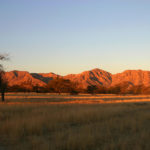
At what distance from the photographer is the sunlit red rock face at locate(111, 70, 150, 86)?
168 metres

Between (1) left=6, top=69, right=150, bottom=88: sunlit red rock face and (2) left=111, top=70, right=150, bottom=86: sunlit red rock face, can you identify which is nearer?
(1) left=6, top=69, right=150, bottom=88: sunlit red rock face

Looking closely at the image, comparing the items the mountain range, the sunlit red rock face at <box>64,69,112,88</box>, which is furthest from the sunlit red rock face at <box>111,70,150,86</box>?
the sunlit red rock face at <box>64,69,112,88</box>

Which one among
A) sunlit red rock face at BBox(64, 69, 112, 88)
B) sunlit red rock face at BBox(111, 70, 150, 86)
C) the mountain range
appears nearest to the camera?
the mountain range

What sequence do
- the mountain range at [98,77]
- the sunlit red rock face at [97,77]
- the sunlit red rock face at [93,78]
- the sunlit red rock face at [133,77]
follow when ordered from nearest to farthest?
1. the mountain range at [98,77]
2. the sunlit red rock face at [97,77]
3. the sunlit red rock face at [93,78]
4. the sunlit red rock face at [133,77]

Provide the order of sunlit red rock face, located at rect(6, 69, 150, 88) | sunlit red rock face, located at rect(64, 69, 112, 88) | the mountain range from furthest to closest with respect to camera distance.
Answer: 1. sunlit red rock face, located at rect(64, 69, 112, 88)
2. sunlit red rock face, located at rect(6, 69, 150, 88)
3. the mountain range

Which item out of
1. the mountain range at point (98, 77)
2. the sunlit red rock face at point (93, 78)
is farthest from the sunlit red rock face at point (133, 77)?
the sunlit red rock face at point (93, 78)

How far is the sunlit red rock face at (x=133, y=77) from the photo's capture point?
16804cm

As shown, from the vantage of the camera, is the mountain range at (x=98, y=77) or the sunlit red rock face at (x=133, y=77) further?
the sunlit red rock face at (x=133, y=77)

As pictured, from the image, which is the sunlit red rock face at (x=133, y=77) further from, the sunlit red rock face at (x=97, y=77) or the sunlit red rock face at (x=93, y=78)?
the sunlit red rock face at (x=93, y=78)

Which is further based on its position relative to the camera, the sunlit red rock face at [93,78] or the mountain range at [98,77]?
the sunlit red rock face at [93,78]

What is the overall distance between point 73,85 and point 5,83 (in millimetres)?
47090

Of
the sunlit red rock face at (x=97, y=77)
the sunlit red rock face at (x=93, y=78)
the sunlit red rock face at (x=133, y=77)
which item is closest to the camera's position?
the sunlit red rock face at (x=97, y=77)

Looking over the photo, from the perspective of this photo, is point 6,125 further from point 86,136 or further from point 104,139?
point 104,139

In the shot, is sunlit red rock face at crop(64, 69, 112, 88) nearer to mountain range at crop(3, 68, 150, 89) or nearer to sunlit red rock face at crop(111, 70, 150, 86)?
mountain range at crop(3, 68, 150, 89)
